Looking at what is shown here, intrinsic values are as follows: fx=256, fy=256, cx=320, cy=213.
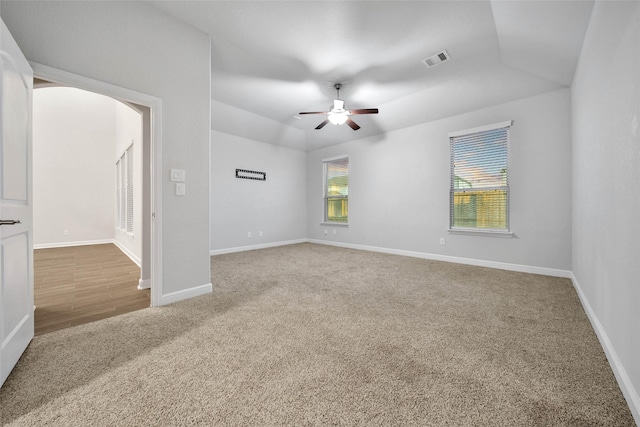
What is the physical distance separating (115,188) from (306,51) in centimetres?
693

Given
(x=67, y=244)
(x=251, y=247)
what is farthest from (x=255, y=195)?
(x=67, y=244)

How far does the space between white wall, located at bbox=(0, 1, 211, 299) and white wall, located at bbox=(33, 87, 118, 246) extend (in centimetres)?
630

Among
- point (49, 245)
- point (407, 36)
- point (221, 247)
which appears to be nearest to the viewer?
point (407, 36)

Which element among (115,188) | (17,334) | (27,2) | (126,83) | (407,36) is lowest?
(17,334)

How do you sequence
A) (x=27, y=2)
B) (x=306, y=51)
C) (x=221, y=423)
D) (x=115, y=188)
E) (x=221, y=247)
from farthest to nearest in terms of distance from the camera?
(x=115, y=188), (x=221, y=247), (x=306, y=51), (x=27, y=2), (x=221, y=423)

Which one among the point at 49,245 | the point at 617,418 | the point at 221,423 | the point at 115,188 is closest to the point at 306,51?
the point at 221,423

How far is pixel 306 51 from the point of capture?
3.09 metres

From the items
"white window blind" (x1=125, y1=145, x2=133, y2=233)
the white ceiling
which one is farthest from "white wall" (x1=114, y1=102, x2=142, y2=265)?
the white ceiling

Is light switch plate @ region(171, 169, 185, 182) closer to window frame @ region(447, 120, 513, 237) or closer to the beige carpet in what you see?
the beige carpet

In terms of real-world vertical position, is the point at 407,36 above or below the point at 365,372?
above

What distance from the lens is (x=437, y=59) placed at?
325 centimetres

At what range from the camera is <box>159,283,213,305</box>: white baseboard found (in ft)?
8.27

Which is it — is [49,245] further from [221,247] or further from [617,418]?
[617,418]

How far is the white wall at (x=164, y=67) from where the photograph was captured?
1922 millimetres
